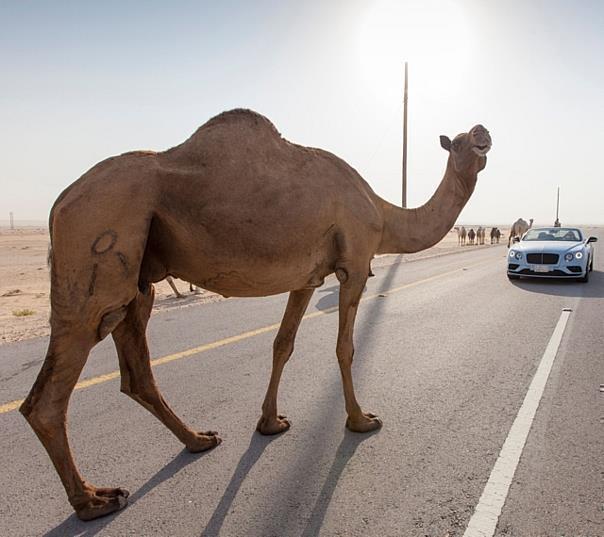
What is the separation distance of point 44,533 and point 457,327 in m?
6.30

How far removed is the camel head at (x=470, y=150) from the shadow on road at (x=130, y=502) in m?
3.21

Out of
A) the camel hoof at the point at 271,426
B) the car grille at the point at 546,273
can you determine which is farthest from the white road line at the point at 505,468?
the car grille at the point at 546,273

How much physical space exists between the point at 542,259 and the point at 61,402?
516 inches

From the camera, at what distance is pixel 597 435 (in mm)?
3555

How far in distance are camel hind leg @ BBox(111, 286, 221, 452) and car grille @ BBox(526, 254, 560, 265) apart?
39.5 ft

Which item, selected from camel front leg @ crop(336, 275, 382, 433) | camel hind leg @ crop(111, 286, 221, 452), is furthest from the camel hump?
camel front leg @ crop(336, 275, 382, 433)

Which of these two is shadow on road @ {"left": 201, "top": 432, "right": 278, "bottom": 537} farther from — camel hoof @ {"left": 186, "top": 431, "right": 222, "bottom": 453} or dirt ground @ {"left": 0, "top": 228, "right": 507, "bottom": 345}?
dirt ground @ {"left": 0, "top": 228, "right": 507, "bottom": 345}

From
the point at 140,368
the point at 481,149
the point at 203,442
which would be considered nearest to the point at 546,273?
the point at 481,149

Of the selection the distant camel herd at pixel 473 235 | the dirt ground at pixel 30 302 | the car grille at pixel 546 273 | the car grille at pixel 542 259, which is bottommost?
the distant camel herd at pixel 473 235

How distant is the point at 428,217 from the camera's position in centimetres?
411

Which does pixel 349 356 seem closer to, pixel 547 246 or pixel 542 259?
pixel 542 259

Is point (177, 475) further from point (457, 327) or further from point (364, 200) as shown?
point (457, 327)

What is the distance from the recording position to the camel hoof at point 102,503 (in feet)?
8.48

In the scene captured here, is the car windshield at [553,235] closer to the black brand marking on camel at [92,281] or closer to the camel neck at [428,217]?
the camel neck at [428,217]
